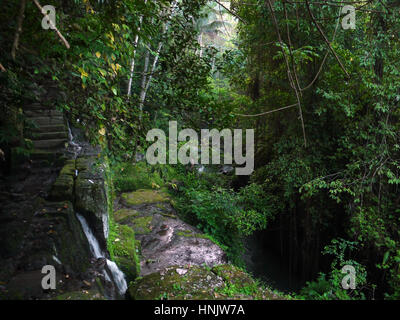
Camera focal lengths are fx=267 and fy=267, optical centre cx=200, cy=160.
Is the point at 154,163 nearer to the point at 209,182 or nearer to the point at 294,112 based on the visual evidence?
the point at 294,112

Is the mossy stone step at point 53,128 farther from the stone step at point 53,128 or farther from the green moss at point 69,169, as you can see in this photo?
the green moss at point 69,169

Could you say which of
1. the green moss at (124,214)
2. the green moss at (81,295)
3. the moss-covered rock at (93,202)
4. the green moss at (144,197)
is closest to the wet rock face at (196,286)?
the green moss at (81,295)

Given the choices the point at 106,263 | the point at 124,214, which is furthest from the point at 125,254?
the point at 124,214

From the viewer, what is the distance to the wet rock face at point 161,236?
5.65 meters

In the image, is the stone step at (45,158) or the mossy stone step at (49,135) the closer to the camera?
the stone step at (45,158)

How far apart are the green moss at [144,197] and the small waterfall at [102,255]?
3488 millimetres

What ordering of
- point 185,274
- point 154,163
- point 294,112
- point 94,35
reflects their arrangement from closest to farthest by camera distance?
point 94,35
point 154,163
point 185,274
point 294,112

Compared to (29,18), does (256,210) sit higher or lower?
lower

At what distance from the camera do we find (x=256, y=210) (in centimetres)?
695

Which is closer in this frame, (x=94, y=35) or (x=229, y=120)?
(x=94, y=35)

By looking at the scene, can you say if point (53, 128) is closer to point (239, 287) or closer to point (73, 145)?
point (73, 145)
